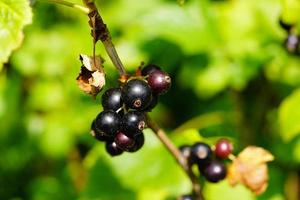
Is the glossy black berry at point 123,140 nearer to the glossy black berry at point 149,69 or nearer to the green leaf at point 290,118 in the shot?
the glossy black berry at point 149,69

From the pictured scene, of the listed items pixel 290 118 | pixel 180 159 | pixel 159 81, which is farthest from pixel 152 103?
pixel 290 118

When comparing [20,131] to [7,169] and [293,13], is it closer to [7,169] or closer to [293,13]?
[7,169]

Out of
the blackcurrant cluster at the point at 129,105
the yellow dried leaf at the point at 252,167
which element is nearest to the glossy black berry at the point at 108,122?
the blackcurrant cluster at the point at 129,105

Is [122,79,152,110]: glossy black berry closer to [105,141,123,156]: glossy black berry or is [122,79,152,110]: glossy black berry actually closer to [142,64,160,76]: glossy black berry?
[142,64,160,76]: glossy black berry

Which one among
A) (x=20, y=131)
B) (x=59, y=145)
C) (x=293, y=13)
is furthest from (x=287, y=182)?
(x=20, y=131)

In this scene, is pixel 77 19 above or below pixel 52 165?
above

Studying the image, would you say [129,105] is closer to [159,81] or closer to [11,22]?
[159,81]

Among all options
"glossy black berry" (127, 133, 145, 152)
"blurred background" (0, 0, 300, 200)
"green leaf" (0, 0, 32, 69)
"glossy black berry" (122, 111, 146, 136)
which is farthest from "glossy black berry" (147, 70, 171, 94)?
"blurred background" (0, 0, 300, 200)
